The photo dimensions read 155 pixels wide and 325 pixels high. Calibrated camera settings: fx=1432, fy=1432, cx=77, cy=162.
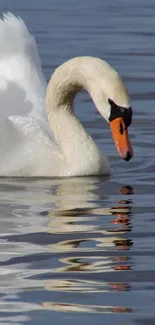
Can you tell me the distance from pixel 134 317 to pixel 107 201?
3.17 metres

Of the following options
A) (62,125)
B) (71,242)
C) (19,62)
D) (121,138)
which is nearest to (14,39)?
(19,62)

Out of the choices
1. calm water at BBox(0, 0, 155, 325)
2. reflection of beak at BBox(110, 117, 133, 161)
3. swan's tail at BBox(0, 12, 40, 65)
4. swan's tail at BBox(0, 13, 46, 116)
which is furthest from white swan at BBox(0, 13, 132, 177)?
swan's tail at BBox(0, 12, 40, 65)

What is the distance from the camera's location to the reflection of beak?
11.2 m

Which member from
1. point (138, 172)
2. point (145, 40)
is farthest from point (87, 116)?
point (145, 40)

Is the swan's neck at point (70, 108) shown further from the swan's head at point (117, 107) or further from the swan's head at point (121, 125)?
the swan's head at point (121, 125)

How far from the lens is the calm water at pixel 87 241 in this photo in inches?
299

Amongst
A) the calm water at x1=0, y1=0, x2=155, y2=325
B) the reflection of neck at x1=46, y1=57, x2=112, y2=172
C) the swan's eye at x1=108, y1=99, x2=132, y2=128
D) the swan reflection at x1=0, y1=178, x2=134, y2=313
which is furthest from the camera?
the reflection of neck at x1=46, y1=57, x2=112, y2=172

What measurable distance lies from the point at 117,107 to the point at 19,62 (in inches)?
87.8

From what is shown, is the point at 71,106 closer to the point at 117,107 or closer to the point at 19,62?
the point at 19,62

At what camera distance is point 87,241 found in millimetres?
9102

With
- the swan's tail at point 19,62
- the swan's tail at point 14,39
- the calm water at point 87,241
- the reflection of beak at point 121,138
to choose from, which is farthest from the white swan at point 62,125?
the swan's tail at point 14,39

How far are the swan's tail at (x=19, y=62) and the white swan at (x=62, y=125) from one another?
121 millimetres

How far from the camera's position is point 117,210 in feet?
33.3

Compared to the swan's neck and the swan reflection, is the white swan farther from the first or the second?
the swan reflection
